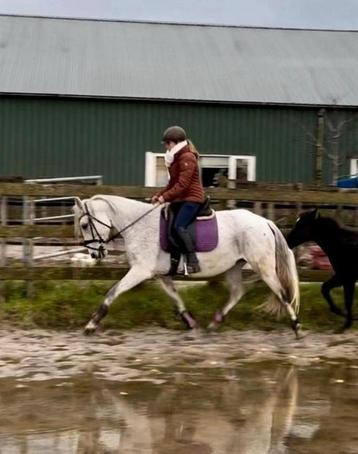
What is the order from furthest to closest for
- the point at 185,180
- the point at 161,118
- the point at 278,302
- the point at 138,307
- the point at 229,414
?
the point at 161,118, the point at 138,307, the point at 278,302, the point at 185,180, the point at 229,414

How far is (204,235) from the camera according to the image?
872 cm

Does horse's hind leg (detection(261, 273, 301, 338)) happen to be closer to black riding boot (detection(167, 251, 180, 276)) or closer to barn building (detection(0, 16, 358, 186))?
black riding boot (detection(167, 251, 180, 276))

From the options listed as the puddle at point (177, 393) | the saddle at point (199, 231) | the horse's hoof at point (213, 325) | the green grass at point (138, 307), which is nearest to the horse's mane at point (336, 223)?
the green grass at point (138, 307)

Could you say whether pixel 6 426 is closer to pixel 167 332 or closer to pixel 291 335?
pixel 167 332

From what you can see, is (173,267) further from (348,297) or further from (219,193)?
(348,297)

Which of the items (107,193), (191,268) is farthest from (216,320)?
(107,193)

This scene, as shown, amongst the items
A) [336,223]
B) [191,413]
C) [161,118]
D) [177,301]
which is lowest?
[191,413]

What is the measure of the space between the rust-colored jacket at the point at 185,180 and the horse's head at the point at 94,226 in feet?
2.40

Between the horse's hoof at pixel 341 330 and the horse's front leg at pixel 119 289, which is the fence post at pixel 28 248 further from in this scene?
the horse's hoof at pixel 341 330

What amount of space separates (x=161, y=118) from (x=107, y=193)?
465 inches

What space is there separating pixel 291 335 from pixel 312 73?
1560 centimetres

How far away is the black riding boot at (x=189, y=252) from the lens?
859 centimetres

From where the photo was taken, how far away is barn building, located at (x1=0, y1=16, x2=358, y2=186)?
21.1 meters

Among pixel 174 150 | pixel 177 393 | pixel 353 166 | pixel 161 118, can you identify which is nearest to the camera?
pixel 177 393
